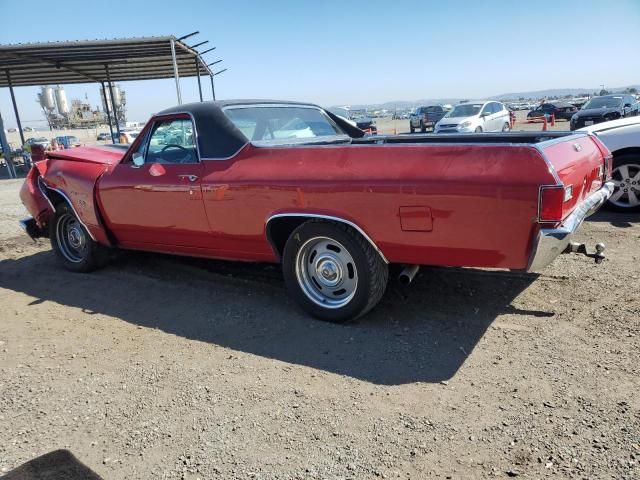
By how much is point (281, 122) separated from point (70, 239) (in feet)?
9.65

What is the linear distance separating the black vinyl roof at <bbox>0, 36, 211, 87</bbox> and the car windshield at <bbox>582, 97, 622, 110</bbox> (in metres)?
14.5

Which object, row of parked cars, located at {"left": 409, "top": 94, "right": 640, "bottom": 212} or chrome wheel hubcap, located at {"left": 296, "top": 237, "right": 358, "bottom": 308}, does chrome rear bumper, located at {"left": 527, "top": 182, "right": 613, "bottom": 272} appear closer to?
chrome wheel hubcap, located at {"left": 296, "top": 237, "right": 358, "bottom": 308}

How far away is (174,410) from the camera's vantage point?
2902 mm

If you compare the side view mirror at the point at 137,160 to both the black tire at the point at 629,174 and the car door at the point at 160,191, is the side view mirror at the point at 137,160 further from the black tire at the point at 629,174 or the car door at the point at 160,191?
the black tire at the point at 629,174

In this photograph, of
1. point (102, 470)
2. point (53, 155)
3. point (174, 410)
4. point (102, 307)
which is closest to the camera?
point (102, 470)

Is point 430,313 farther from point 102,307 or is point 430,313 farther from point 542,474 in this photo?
Answer: point 102,307

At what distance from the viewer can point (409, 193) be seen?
10.4 feet

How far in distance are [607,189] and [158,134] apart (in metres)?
3.93

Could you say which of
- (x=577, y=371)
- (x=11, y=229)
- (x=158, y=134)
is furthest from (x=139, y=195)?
(x=11, y=229)

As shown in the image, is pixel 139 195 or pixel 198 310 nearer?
pixel 198 310

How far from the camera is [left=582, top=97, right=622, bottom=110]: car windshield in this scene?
1939 cm

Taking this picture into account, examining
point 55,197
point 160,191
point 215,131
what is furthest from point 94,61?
point 215,131

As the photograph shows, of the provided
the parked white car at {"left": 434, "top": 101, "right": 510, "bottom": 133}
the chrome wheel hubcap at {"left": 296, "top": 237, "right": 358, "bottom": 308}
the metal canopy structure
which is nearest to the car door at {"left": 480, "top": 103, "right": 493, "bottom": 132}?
the parked white car at {"left": 434, "top": 101, "right": 510, "bottom": 133}

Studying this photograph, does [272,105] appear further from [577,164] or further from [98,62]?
[98,62]
